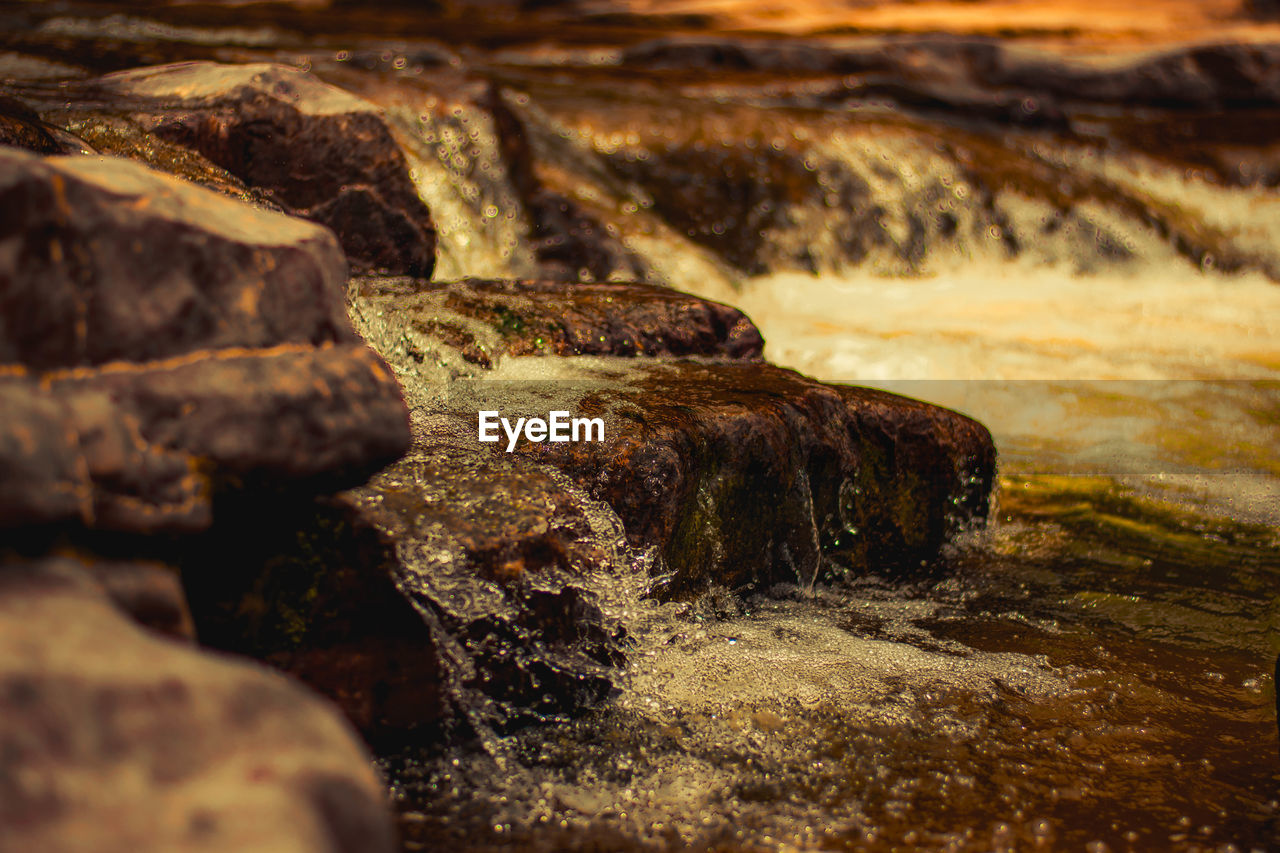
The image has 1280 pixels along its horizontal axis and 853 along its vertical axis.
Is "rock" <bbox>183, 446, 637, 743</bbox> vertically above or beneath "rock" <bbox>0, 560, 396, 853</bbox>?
beneath

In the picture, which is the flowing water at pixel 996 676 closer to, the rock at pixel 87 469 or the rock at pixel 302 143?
the rock at pixel 87 469

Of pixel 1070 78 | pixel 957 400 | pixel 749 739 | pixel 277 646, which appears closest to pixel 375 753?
pixel 277 646

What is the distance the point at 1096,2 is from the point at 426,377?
1922cm

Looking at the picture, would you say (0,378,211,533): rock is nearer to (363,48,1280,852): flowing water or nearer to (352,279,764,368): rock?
(363,48,1280,852): flowing water

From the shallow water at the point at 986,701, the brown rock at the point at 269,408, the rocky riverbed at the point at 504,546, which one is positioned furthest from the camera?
the shallow water at the point at 986,701

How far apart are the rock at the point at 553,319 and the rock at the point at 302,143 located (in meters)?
0.51

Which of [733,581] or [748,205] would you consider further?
[748,205]

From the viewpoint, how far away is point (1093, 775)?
7.93 ft

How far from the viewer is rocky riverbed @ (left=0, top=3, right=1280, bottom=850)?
146 cm

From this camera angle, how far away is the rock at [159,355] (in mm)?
1574

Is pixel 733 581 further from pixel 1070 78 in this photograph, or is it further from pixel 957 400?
pixel 1070 78

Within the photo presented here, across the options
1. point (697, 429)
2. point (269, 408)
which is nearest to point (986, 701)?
point (697, 429)

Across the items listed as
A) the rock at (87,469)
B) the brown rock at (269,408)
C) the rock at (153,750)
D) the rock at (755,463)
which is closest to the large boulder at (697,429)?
the rock at (755,463)

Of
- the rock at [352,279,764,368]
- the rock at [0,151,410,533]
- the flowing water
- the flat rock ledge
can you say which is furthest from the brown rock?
the rock at [352,279,764,368]
